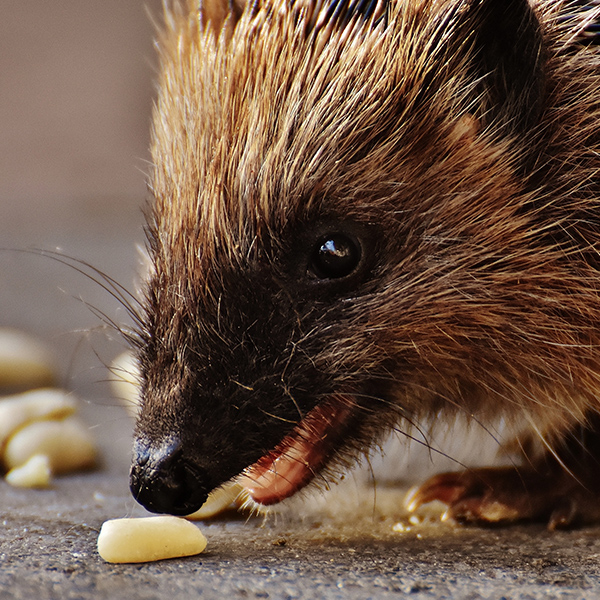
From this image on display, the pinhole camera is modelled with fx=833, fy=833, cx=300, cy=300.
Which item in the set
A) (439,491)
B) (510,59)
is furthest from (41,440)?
(510,59)

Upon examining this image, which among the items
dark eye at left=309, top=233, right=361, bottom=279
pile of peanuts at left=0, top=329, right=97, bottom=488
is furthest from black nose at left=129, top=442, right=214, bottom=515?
pile of peanuts at left=0, top=329, right=97, bottom=488

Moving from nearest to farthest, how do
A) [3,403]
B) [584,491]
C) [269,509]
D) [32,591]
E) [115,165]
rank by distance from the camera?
[32,591] → [269,509] → [584,491] → [3,403] → [115,165]

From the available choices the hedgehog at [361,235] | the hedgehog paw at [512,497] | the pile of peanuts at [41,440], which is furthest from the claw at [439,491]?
the pile of peanuts at [41,440]

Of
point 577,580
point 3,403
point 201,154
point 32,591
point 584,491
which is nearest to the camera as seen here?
point 32,591

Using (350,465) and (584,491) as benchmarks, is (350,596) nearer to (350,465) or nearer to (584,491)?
(350,465)

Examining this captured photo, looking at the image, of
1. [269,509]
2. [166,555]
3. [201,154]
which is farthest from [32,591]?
[201,154]
